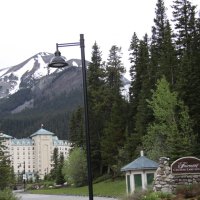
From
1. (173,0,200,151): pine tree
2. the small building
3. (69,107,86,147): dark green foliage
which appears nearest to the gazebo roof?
the small building

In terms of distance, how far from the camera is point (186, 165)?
2402 centimetres

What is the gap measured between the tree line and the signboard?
50.2ft

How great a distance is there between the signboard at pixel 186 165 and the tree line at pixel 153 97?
15296mm

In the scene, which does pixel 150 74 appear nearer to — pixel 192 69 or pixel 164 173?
pixel 192 69

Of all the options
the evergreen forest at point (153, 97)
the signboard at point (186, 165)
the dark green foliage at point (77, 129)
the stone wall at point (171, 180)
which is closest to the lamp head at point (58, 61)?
the stone wall at point (171, 180)

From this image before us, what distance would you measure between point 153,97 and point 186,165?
2086cm

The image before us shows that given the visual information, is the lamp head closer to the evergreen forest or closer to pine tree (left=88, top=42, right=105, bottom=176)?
the evergreen forest

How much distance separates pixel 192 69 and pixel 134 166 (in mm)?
21678

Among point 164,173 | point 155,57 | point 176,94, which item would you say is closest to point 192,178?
point 164,173

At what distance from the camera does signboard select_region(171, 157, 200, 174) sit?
23.9 metres

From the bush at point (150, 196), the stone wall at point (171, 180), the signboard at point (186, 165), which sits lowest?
the bush at point (150, 196)

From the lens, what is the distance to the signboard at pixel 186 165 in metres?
23.9

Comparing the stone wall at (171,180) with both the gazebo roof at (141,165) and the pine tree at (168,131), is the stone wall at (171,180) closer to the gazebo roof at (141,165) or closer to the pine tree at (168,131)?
the gazebo roof at (141,165)

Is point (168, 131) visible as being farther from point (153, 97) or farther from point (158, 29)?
point (158, 29)
